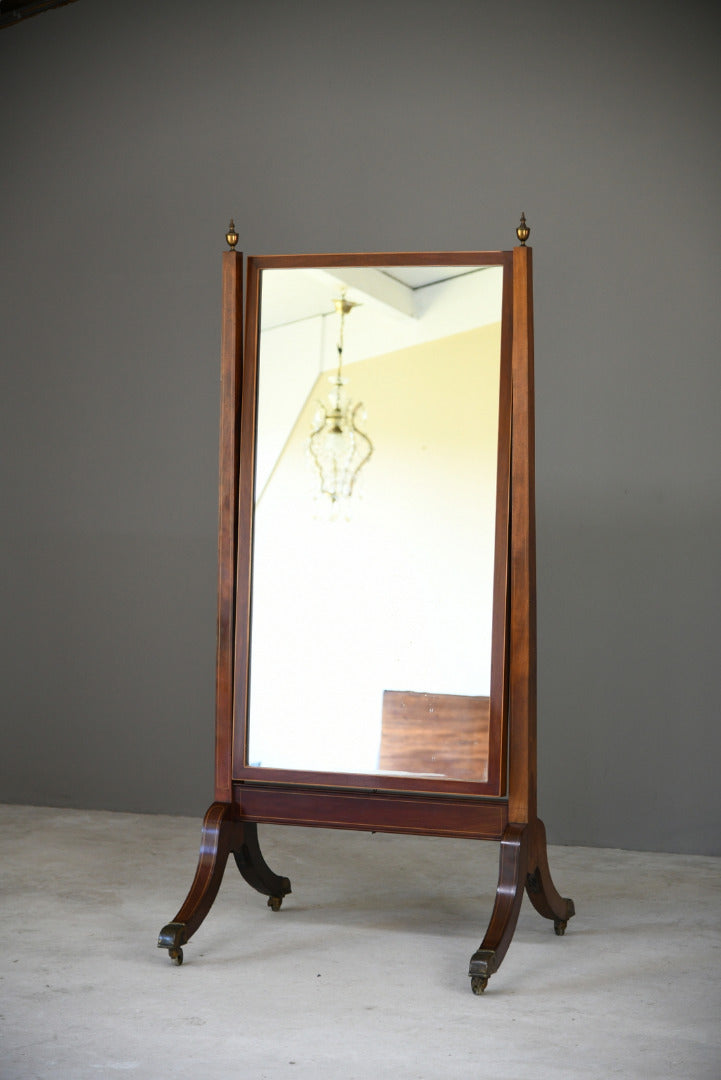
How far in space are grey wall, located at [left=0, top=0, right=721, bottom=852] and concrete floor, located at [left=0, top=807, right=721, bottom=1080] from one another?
2.16 ft

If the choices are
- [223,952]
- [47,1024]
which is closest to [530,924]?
[223,952]

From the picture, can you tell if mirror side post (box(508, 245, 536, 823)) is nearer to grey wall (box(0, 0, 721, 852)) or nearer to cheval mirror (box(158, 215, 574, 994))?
cheval mirror (box(158, 215, 574, 994))

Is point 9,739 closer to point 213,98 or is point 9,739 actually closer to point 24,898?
point 24,898

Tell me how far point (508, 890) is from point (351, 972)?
0.40 m

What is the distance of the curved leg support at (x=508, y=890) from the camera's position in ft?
8.25

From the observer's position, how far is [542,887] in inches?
111

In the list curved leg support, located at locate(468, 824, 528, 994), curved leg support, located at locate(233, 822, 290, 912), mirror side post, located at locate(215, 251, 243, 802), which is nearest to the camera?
curved leg support, located at locate(468, 824, 528, 994)

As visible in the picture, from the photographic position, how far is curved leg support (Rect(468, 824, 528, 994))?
2.52 m

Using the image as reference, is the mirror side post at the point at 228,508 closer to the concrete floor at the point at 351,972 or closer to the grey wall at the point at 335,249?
the concrete floor at the point at 351,972

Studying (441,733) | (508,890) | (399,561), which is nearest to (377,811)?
(441,733)

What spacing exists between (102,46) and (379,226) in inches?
54.5

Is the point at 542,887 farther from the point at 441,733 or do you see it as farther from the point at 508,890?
the point at 441,733

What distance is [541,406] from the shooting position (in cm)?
408

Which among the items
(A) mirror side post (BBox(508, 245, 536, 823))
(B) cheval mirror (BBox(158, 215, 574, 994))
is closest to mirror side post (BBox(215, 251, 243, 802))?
(B) cheval mirror (BBox(158, 215, 574, 994))
